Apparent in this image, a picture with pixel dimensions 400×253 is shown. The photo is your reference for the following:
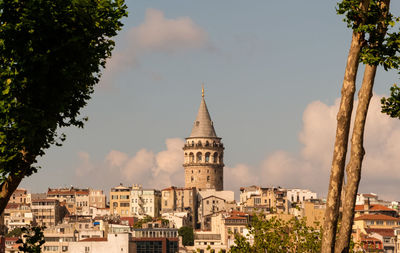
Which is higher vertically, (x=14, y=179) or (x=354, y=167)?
(x=14, y=179)

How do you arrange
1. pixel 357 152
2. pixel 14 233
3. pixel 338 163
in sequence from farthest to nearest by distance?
pixel 14 233
pixel 357 152
pixel 338 163

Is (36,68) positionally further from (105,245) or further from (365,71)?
(105,245)

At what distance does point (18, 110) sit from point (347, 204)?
338 inches

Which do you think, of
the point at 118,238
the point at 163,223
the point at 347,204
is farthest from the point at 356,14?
the point at 163,223

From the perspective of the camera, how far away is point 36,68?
24.8m

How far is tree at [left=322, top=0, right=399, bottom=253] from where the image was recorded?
20875 millimetres

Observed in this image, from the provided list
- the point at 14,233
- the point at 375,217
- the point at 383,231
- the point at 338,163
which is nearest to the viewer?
the point at 338,163

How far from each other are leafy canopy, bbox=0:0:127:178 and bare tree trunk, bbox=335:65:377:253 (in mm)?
7836

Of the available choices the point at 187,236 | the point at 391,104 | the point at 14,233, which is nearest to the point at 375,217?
the point at 187,236

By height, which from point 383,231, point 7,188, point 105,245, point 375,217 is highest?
point 375,217

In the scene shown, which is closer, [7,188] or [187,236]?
[7,188]

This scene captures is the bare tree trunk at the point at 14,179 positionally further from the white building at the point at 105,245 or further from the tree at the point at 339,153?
the white building at the point at 105,245

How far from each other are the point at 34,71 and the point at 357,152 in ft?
28.5

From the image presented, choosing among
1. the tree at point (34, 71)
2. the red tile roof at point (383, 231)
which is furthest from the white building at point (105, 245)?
the tree at point (34, 71)
